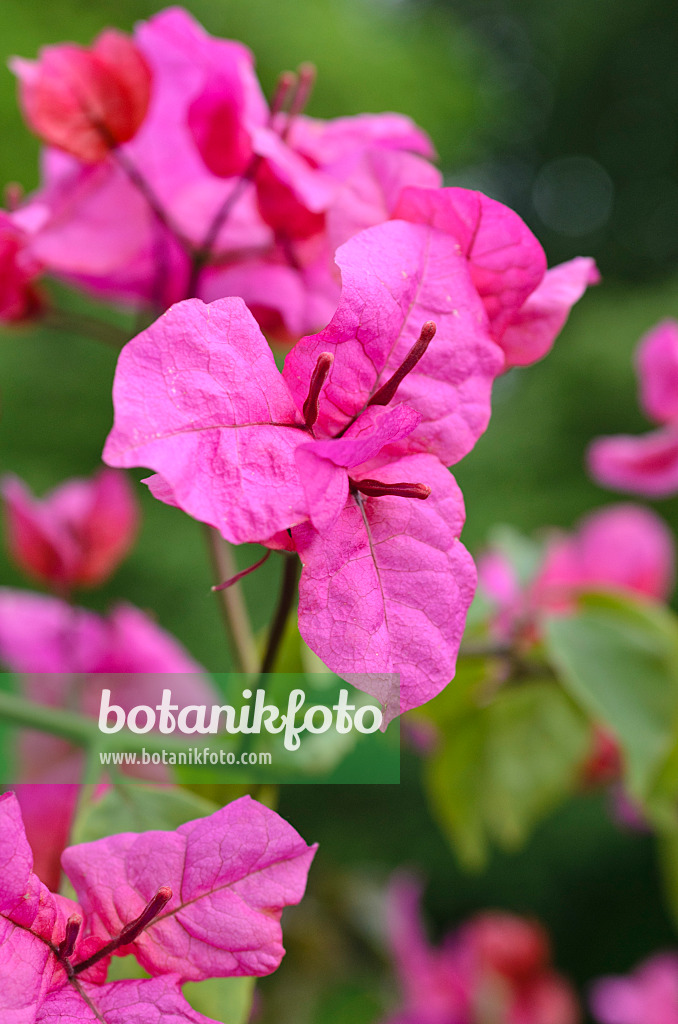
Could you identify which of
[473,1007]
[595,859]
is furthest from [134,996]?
[595,859]

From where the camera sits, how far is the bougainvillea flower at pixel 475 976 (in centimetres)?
68

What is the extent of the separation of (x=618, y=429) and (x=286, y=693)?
1.33m

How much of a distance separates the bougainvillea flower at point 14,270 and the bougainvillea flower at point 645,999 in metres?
0.60

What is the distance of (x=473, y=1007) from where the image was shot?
0.68 meters

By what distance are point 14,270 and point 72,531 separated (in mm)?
147

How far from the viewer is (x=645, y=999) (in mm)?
596

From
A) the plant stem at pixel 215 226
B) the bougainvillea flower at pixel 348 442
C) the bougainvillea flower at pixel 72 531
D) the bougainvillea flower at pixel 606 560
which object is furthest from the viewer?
the bougainvillea flower at pixel 606 560

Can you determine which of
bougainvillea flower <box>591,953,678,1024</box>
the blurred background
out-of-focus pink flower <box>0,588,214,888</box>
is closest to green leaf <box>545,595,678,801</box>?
out-of-focus pink flower <box>0,588,214,888</box>

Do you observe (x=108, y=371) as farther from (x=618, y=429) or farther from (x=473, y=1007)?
(x=473, y=1007)

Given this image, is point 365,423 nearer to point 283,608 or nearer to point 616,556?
point 283,608

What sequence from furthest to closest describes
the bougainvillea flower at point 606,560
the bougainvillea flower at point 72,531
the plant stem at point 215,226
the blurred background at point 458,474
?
1. the blurred background at point 458,474
2. the bougainvillea flower at point 606,560
3. the bougainvillea flower at point 72,531
4. the plant stem at point 215,226

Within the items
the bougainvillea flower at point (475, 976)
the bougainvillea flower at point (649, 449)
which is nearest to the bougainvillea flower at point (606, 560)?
the bougainvillea flower at point (649, 449)

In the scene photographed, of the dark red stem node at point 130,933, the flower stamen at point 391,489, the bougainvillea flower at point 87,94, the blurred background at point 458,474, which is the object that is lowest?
the blurred background at point 458,474

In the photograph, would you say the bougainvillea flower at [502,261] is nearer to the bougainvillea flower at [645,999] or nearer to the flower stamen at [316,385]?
the flower stamen at [316,385]
